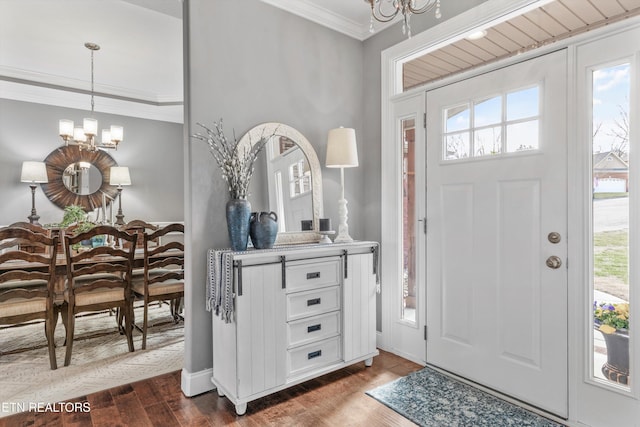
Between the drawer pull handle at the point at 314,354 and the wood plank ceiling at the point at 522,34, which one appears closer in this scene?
the wood plank ceiling at the point at 522,34

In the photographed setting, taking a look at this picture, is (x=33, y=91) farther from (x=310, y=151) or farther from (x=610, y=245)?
(x=610, y=245)

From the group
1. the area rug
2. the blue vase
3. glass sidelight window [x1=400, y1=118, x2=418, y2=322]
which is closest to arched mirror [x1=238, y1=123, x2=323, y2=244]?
the blue vase

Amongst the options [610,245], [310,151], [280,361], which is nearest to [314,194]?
[310,151]

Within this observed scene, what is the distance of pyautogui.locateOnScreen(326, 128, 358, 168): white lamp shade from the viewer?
9.04 ft

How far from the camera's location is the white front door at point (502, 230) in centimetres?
203

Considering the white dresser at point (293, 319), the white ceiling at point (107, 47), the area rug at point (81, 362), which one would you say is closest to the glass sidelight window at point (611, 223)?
the white dresser at point (293, 319)

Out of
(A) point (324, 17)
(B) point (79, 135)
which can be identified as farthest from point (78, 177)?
(A) point (324, 17)

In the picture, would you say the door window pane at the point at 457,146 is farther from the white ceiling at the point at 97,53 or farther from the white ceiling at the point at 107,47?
→ the white ceiling at the point at 97,53

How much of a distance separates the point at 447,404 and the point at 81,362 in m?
2.71

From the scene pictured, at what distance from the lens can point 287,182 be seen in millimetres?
2752

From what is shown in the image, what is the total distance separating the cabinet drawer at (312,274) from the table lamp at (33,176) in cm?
399

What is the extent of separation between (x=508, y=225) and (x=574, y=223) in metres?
0.35

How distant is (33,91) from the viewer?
4.48 m

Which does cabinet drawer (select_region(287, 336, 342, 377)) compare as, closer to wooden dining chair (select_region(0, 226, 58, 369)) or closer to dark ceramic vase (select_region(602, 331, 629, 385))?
dark ceramic vase (select_region(602, 331, 629, 385))
